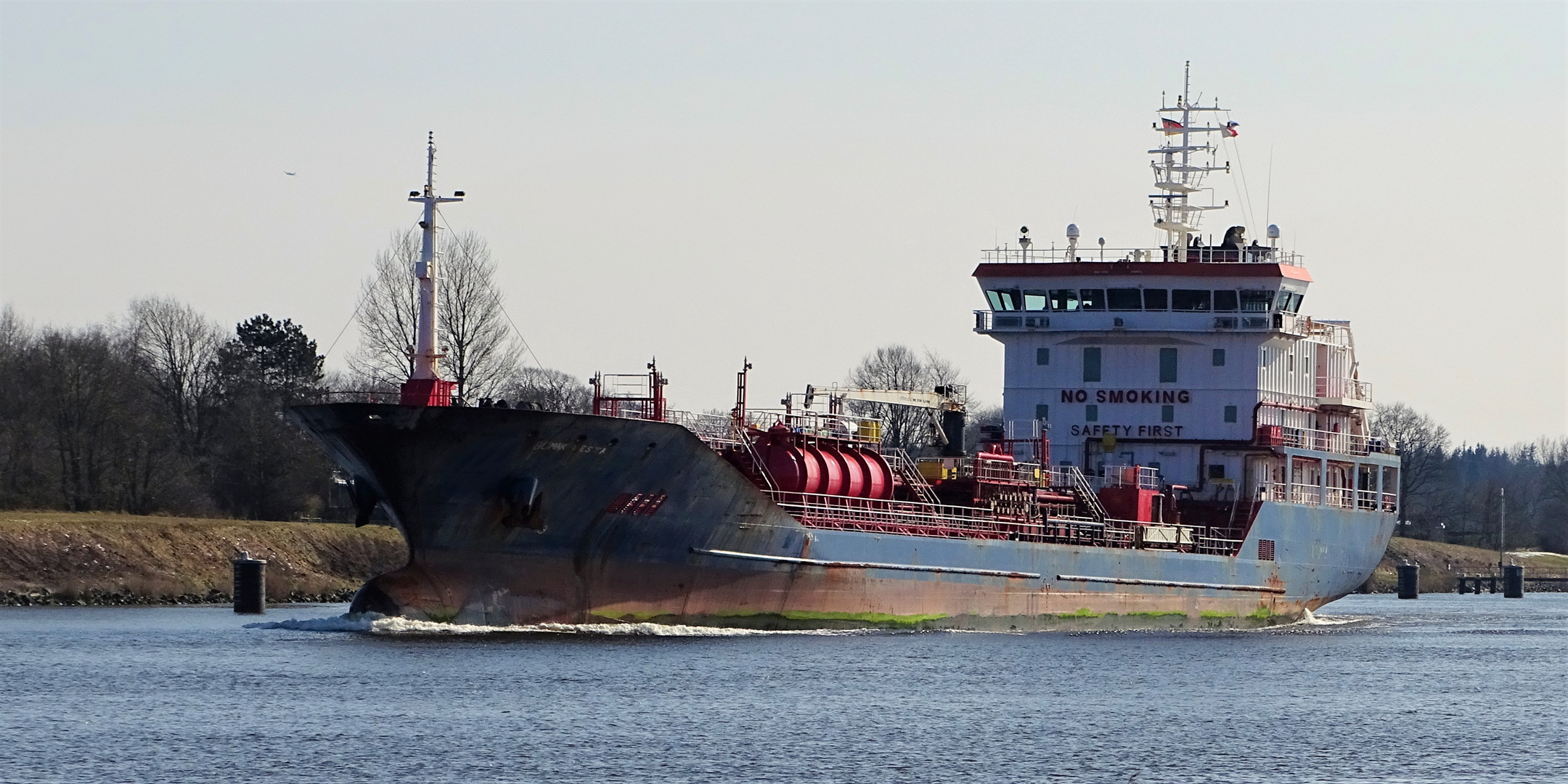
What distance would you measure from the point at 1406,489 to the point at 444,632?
92.6m

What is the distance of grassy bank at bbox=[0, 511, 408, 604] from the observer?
5634cm

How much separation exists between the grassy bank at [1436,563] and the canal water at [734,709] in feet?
203

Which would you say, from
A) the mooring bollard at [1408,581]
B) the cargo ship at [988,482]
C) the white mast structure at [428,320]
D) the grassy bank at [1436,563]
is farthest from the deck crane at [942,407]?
the grassy bank at [1436,563]

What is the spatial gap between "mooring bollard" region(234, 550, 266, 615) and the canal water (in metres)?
6.40

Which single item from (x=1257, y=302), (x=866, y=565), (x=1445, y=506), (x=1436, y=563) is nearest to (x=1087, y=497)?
(x=1257, y=302)

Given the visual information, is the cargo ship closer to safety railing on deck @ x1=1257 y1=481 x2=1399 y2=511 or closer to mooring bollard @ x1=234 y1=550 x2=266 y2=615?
safety railing on deck @ x1=1257 y1=481 x2=1399 y2=511

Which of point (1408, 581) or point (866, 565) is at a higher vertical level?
point (866, 565)

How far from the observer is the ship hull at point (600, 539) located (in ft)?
124

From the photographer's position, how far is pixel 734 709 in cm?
3062

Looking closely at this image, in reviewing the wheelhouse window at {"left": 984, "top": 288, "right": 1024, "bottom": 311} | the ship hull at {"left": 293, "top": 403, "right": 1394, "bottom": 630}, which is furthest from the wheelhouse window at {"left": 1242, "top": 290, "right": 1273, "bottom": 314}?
the ship hull at {"left": 293, "top": 403, "right": 1394, "bottom": 630}

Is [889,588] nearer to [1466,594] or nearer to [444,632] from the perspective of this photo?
[444,632]

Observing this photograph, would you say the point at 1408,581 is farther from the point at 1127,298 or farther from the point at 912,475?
the point at 912,475

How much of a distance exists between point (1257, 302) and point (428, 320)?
22.3m

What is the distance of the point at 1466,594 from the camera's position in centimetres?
10125
